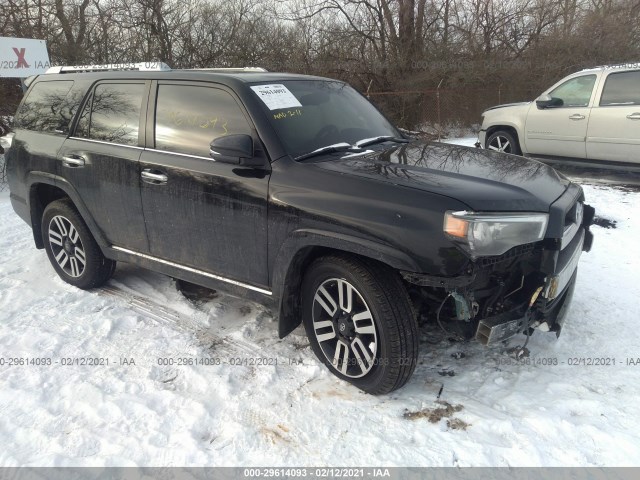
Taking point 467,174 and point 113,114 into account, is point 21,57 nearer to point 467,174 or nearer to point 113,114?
point 113,114

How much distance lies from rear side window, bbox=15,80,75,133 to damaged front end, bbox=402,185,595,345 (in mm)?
3330

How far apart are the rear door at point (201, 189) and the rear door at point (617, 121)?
648 cm

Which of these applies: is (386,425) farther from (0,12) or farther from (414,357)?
(0,12)

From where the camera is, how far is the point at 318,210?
277 centimetres

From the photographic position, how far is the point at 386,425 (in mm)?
2617

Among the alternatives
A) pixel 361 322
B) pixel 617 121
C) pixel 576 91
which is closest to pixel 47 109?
pixel 361 322

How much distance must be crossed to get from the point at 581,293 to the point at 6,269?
522 centimetres

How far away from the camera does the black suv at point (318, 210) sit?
2561 millimetres

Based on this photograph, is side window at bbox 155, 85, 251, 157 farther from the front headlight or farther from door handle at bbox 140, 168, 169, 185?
the front headlight

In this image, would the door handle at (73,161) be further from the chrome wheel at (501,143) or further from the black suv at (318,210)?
the chrome wheel at (501,143)

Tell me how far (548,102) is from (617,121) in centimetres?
112

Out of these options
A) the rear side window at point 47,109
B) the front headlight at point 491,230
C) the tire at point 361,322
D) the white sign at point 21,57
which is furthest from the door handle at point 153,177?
the white sign at point 21,57

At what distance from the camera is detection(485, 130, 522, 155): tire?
891 centimetres

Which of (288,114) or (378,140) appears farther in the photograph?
(378,140)
